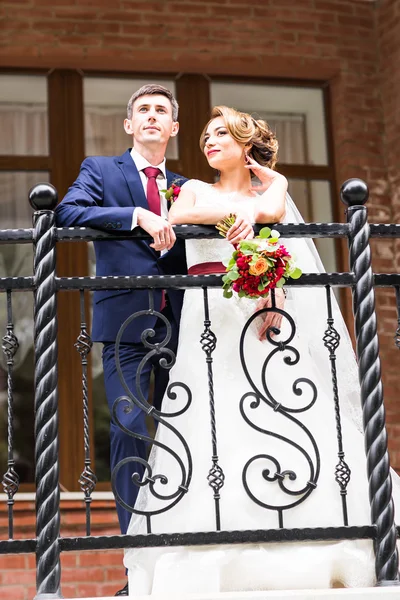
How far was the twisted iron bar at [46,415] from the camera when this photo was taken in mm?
3393

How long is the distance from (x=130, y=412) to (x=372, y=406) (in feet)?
A: 3.02

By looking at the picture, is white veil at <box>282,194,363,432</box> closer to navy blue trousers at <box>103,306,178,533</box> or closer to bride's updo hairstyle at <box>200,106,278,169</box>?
bride's updo hairstyle at <box>200,106,278,169</box>

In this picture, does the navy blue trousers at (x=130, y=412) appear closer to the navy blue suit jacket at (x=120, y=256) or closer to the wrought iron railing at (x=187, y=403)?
the navy blue suit jacket at (x=120, y=256)

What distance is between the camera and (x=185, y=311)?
13.6 ft

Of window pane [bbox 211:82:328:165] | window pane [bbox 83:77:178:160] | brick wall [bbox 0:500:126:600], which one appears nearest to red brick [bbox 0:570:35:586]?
brick wall [bbox 0:500:126:600]

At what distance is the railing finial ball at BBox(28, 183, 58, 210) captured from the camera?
3613 millimetres

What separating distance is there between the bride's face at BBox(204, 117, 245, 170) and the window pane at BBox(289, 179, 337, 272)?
317 centimetres

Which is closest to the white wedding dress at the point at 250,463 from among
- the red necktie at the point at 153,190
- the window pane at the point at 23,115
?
the red necktie at the point at 153,190

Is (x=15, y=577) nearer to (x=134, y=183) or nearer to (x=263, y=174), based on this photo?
(x=134, y=183)

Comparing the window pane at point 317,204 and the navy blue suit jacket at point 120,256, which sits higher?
the window pane at point 317,204

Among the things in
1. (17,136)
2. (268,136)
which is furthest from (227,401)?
(17,136)

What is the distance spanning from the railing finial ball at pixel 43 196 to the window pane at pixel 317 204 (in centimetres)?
409

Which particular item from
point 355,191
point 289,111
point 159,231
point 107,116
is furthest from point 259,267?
point 289,111

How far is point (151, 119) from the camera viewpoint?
4.39 meters
